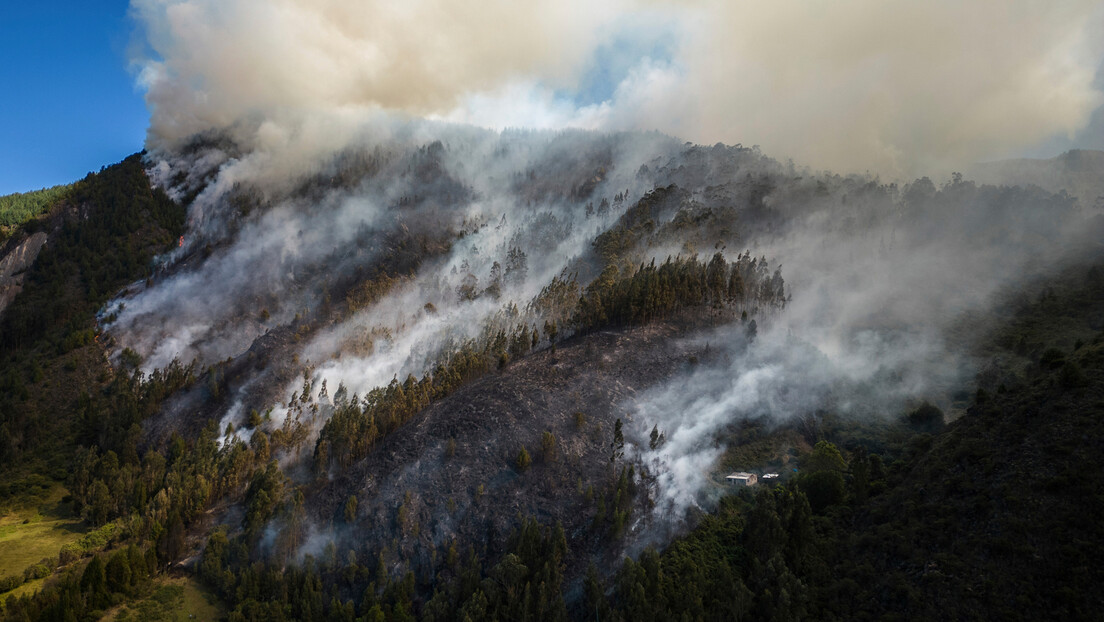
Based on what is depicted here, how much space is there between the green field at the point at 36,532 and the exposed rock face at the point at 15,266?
94358mm

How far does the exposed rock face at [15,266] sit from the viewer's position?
185500 millimetres

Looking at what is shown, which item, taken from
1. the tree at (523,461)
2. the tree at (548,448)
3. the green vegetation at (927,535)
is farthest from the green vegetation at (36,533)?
the green vegetation at (927,535)

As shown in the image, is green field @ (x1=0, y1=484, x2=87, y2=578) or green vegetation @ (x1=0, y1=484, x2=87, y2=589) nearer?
green vegetation @ (x1=0, y1=484, x2=87, y2=589)

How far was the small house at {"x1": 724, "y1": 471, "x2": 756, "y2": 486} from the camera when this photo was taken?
101 meters

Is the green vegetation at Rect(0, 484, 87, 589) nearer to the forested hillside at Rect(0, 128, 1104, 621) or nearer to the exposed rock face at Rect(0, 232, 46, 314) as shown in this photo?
the forested hillside at Rect(0, 128, 1104, 621)

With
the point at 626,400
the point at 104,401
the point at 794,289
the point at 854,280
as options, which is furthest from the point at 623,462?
the point at 104,401

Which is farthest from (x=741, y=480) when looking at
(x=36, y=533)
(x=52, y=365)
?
(x=52, y=365)

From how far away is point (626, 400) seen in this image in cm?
12169

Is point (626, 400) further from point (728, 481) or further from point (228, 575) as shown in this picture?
point (228, 575)

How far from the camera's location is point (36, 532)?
4456 inches

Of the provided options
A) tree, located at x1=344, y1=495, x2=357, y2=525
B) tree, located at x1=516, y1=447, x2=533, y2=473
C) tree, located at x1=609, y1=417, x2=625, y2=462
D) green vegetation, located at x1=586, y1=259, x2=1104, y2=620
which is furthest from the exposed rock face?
green vegetation, located at x1=586, y1=259, x2=1104, y2=620

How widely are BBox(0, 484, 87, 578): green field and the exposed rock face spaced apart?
9436 centimetres

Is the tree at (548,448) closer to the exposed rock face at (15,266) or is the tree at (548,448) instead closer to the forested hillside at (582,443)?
the forested hillside at (582,443)

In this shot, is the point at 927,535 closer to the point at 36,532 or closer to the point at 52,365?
the point at 36,532
